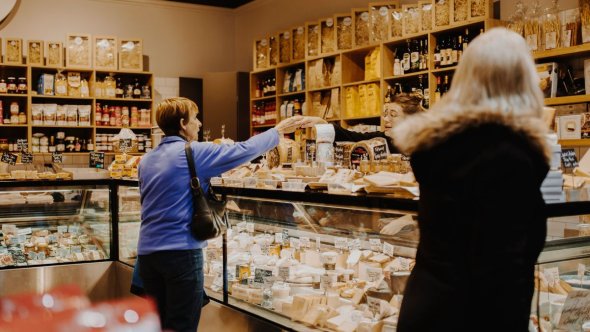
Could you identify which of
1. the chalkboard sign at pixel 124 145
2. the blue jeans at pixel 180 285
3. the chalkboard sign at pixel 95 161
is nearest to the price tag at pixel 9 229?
the chalkboard sign at pixel 95 161

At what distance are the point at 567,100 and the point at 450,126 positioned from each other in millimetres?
3383

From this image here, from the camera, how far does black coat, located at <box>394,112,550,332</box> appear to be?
4.93ft

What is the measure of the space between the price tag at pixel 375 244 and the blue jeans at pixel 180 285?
77cm

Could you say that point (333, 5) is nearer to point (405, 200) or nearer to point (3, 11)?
point (3, 11)

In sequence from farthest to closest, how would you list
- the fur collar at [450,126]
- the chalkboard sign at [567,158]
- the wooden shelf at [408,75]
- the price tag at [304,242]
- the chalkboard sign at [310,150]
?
the wooden shelf at [408,75] < the chalkboard sign at [310,150] < the price tag at [304,242] < the chalkboard sign at [567,158] < the fur collar at [450,126]

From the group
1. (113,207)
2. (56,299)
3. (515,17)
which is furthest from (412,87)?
(56,299)

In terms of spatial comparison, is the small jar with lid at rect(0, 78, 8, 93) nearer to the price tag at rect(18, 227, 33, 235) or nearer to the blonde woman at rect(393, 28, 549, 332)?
the price tag at rect(18, 227, 33, 235)

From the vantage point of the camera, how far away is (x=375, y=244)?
2.64 metres

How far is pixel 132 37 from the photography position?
339 inches

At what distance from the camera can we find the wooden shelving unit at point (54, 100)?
7.42m

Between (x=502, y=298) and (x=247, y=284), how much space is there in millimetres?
1843

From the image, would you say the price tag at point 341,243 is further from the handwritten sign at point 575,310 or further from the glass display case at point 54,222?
the glass display case at point 54,222

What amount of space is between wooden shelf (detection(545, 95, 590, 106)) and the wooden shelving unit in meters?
5.15

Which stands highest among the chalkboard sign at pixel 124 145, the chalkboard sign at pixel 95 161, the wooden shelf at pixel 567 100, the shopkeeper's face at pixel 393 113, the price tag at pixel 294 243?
the wooden shelf at pixel 567 100
